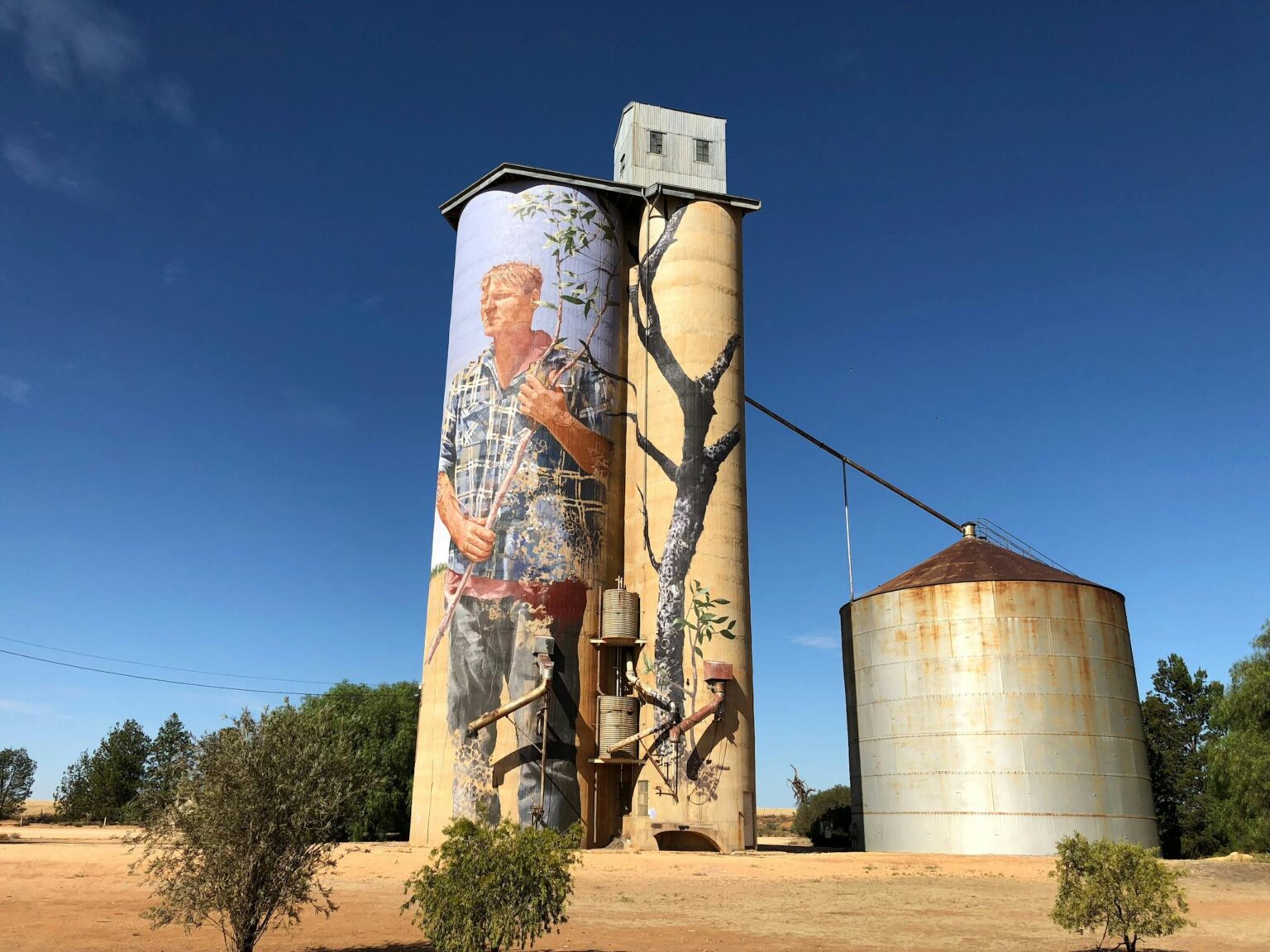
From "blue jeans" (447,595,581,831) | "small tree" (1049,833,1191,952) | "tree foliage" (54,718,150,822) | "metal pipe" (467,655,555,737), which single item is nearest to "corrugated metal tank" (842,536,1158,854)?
"blue jeans" (447,595,581,831)

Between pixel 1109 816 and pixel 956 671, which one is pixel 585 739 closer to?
pixel 956 671

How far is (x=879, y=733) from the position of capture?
43.6 metres

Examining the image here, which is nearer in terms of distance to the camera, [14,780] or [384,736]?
[384,736]

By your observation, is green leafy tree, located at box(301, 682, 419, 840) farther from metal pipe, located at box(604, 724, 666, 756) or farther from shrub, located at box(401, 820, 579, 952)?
shrub, located at box(401, 820, 579, 952)

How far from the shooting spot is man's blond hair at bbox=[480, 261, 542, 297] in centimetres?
4934

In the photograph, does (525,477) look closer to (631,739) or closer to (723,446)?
(723,446)

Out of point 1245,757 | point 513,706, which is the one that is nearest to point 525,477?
point 513,706

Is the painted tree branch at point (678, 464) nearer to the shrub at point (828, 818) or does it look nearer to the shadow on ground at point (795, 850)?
the shadow on ground at point (795, 850)

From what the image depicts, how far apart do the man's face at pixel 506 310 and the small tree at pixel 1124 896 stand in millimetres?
37680

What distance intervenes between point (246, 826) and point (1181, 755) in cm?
5843

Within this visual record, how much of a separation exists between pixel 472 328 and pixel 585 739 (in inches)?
855

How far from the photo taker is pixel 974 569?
44.1 meters

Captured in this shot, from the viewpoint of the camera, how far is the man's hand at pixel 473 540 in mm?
45125

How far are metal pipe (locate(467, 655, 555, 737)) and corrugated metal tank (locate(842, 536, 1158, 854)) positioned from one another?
15079mm
